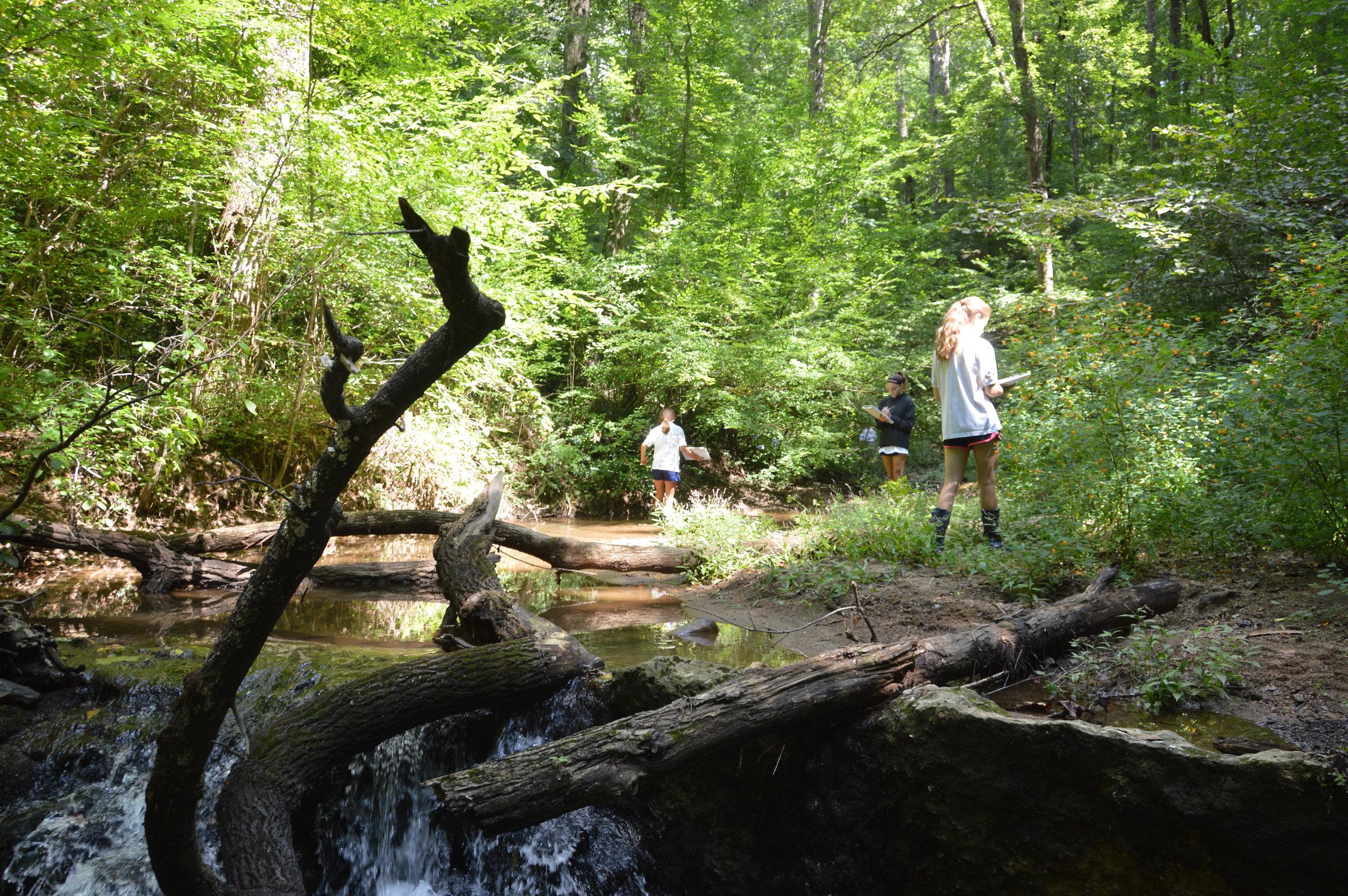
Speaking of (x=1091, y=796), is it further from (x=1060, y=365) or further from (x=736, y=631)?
(x=1060, y=365)

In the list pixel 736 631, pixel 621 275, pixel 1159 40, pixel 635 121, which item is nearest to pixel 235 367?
pixel 736 631

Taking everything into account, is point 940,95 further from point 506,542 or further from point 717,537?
point 506,542

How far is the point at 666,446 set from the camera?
38.4ft

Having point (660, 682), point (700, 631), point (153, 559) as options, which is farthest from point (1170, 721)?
point (153, 559)

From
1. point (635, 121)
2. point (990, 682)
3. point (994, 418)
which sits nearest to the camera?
point (990, 682)

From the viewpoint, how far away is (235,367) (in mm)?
9242

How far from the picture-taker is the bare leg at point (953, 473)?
22.6 feet

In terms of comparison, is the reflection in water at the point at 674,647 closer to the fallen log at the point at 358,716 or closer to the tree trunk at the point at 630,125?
the fallen log at the point at 358,716

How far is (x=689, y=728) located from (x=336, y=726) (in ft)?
6.33

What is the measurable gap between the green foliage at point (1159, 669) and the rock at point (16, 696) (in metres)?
5.97

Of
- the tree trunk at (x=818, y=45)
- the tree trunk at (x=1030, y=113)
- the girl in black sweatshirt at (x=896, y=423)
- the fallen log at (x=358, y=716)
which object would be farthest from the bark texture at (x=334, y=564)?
the tree trunk at (x=818, y=45)

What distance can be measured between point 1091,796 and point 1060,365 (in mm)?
4979

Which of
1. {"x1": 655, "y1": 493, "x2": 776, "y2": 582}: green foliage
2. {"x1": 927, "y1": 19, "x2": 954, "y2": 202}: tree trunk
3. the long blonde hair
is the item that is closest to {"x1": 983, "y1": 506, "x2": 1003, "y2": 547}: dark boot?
the long blonde hair

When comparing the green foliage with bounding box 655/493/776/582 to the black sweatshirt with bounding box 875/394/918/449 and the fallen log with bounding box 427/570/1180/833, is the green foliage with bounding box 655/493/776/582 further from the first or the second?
the fallen log with bounding box 427/570/1180/833
